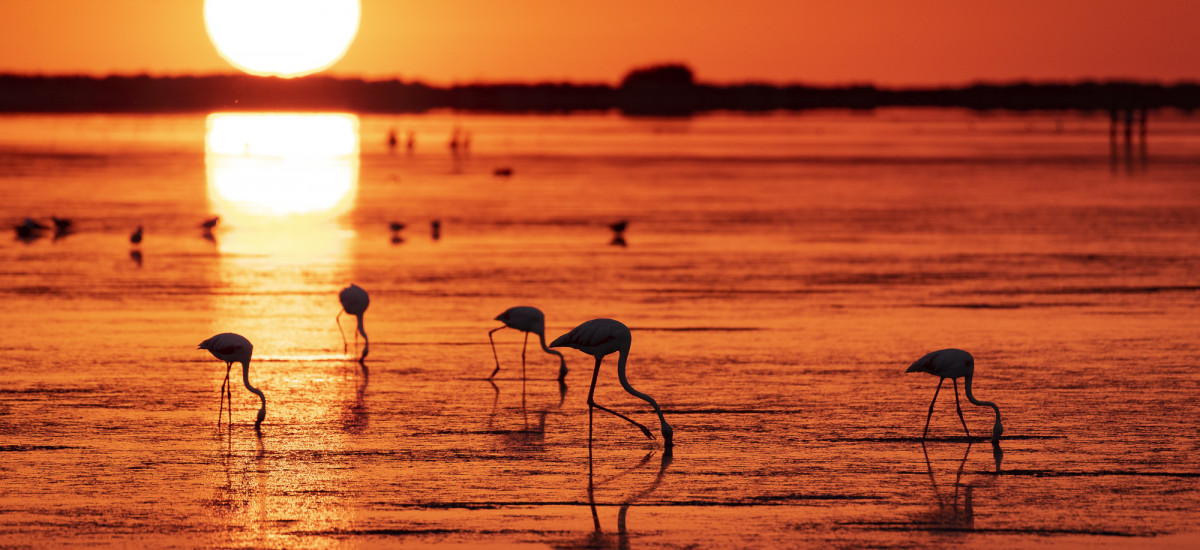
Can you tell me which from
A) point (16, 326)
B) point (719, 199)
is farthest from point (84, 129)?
point (16, 326)

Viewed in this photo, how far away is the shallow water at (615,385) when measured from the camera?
784 centimetres

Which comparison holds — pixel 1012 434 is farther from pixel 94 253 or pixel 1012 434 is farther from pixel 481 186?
pixel 481 186

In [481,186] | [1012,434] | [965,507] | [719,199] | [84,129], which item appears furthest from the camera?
Answer: [84,129]

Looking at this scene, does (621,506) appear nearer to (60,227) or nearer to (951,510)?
(951,510)

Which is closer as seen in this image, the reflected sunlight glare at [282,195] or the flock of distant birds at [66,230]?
the flock of distant birds at [66,230]

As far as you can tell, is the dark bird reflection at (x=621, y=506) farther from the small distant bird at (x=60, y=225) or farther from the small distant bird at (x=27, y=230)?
the small distant bird at (x=27, y=230)

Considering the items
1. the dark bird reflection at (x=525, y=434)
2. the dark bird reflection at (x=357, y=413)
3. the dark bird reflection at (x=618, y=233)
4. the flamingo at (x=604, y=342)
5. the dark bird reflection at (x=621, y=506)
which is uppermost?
the flamingo at (x=604, y=342)

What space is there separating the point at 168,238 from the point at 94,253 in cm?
274

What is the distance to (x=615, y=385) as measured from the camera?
11844mm

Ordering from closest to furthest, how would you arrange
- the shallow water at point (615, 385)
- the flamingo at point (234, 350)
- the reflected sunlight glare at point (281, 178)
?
the shallow water at point (615, 385) → the flamingo at point (234, 350) → the reflected sunlight glare at point (281, 178)

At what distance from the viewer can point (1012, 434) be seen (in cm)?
980

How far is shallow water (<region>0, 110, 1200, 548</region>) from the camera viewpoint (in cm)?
784

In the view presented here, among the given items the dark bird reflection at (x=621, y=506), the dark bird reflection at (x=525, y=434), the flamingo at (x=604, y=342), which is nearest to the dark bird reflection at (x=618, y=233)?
the dark bird reflection at (x=525, y=434)

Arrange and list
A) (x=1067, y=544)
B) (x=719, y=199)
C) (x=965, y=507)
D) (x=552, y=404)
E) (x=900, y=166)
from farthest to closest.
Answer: (x=900, y=166)
(x=719, y=199)
(x=552, y=404)
(x=965, y=507)
(x=1067, y=544)
